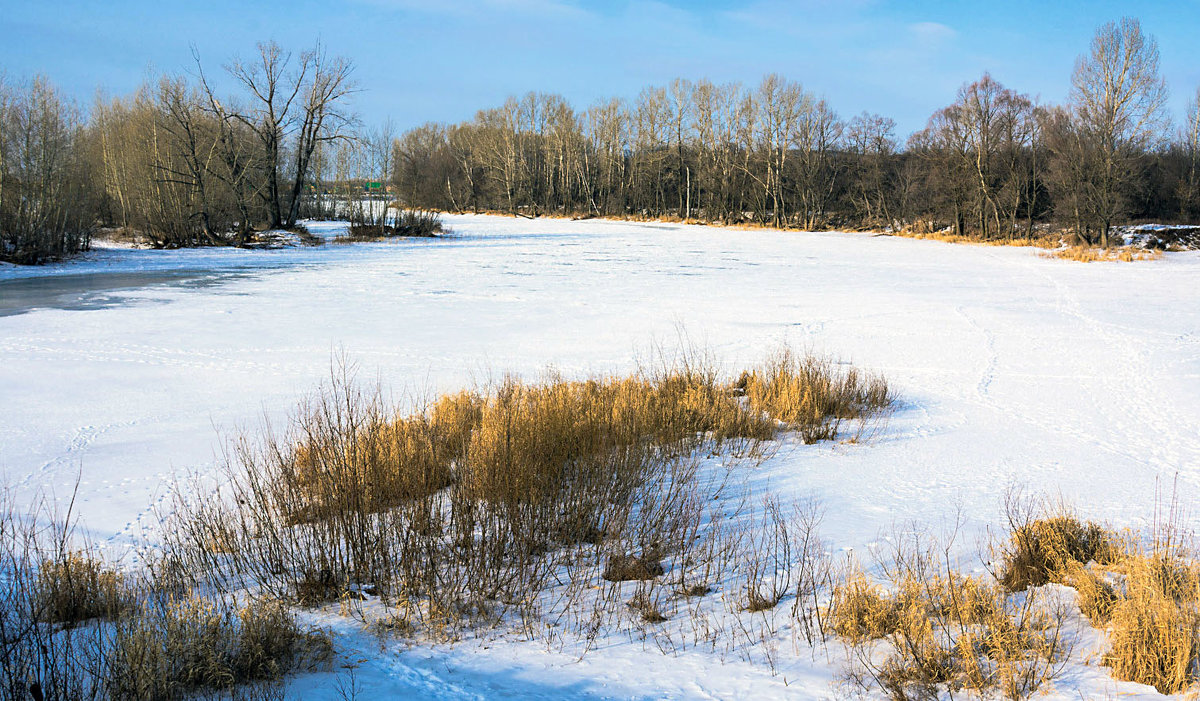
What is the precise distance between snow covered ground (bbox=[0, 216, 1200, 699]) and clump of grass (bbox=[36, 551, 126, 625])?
1.14 meters

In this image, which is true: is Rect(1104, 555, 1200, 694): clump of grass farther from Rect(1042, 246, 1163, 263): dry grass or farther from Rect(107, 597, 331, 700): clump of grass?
Rect(1042, 246, 1163, 263): dry grass

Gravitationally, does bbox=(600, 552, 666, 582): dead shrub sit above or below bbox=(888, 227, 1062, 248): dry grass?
below

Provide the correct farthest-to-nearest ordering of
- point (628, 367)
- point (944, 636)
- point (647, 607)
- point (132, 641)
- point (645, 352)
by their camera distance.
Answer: point (645, 352), point (628, 367), point (647, 607), point (944, 636), point (132, 641)

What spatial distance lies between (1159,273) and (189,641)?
3173 centimetres

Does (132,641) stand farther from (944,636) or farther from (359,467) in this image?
(944,636)

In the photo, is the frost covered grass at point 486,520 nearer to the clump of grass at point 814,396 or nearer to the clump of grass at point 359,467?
the clump of grass at point 359,467

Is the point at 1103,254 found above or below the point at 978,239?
below

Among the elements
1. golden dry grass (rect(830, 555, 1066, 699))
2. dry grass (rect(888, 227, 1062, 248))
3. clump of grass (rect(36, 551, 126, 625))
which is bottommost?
golden dry grass (rect(830, 555, 1066, 699))

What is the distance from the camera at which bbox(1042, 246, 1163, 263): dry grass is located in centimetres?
3225

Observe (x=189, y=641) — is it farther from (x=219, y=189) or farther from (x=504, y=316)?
(x=219, y=189)

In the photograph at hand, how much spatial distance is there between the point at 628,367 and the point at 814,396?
9.78ft

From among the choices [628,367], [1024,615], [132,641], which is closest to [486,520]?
[132,641]

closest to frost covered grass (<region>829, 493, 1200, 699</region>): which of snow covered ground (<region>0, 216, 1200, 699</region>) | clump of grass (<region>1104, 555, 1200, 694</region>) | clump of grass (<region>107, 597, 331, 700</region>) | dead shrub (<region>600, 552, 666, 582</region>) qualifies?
clump of grass (<region>1104, 555, 1200, 694</region>)

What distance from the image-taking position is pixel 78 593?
4.07m
